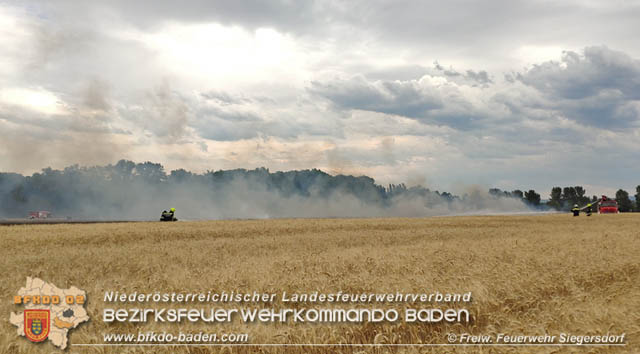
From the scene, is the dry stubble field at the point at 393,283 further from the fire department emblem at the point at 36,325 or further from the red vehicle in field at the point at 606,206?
the red vehicle in field at the point at 606,206

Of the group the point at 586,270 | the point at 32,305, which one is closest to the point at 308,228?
the point at 586,270

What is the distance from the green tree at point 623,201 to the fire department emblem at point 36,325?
649ft

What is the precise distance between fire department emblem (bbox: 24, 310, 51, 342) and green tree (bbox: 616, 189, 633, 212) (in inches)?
7790

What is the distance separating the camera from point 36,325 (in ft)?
25.7

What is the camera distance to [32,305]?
29.2ft

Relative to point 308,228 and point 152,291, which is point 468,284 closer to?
point 152,291

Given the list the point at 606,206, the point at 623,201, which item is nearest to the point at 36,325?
the point at 606,206

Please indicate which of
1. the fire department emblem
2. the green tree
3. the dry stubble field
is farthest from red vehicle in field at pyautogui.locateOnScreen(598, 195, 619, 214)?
the green tree

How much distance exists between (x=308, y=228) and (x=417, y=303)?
3000 centimetres

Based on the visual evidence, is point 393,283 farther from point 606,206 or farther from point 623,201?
point 623,201

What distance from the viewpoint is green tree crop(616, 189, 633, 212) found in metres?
172

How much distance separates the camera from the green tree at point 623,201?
564 feet

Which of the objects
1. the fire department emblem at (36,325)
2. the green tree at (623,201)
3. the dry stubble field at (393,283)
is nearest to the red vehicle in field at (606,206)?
the dry stubble field at (393,283)

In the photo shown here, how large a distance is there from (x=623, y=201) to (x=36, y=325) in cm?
20731
